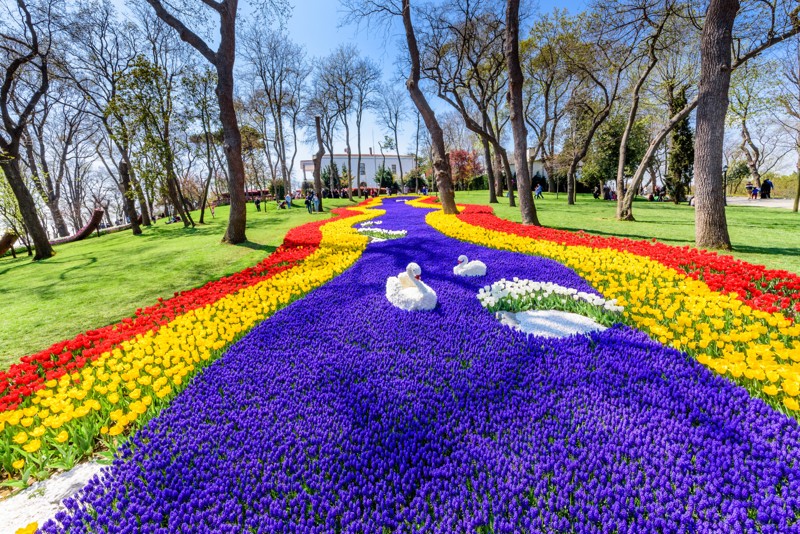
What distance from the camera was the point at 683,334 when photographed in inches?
153

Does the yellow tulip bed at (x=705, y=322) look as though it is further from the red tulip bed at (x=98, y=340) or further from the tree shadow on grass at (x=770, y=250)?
the red tulip bed at (x=98, y=340)

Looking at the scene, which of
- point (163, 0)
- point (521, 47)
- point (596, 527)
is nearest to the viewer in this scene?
point (596, 527)

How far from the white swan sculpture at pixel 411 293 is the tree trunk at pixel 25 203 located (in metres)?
16.3

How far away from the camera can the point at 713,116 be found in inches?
293

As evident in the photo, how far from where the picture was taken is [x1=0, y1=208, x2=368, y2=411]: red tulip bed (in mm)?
3648

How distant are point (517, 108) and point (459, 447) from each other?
1121 cm

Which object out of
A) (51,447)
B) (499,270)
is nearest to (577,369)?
(499,270)

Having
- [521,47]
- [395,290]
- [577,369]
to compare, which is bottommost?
[577,369]

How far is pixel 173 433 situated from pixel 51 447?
1.11 metres

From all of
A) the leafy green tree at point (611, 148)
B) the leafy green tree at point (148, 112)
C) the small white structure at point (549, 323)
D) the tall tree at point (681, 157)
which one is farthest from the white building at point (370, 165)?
the small white structure at point (549, 323)

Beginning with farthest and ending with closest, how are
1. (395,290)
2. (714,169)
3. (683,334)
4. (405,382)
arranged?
(714,169), (395,290), (683,334), (405,382)

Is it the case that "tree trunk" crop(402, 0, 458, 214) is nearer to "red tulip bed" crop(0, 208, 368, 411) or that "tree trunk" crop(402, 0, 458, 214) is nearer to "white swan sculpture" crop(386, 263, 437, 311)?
"red tulip bed" crop(0, 208, 368, 411)

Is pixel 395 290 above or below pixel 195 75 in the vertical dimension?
below

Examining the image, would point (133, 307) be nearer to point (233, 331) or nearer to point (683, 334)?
point (233, 331)
